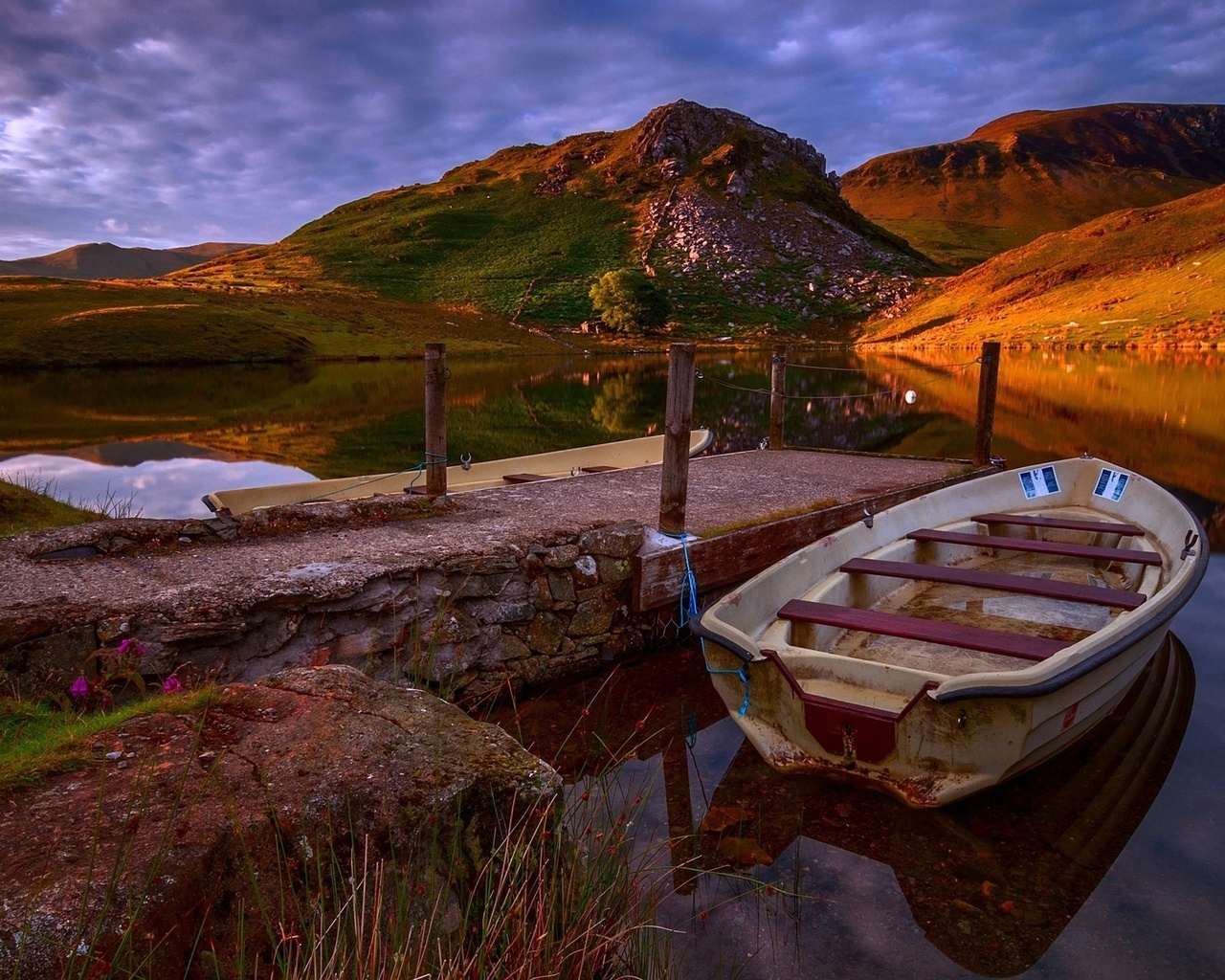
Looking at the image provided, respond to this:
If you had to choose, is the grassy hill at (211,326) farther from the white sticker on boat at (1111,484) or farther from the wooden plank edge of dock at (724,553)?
the white sticker on boat at (1111,484)

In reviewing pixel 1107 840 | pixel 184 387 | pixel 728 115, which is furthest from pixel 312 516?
pixel 728 115

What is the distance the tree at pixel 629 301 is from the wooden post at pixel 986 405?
229 feet

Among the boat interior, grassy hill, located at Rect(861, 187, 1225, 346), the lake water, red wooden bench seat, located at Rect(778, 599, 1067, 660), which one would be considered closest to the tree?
grassy hill, located at Rect(861, 187, 1225, 346)

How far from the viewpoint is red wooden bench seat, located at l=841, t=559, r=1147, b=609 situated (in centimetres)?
661

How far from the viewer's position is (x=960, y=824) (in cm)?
507

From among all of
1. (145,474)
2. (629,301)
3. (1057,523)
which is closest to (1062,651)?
(1057,523)

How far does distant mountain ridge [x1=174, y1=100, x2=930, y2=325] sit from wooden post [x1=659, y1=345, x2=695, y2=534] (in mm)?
81465

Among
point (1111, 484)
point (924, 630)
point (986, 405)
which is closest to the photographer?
point (924, 630)

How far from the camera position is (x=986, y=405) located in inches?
565

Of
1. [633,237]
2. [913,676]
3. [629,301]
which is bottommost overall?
[913,676]

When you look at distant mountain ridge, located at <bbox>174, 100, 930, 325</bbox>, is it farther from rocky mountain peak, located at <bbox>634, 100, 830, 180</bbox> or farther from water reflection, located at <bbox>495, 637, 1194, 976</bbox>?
water reflection, located at <bbox>495, 637, 1194, 976</bbox>

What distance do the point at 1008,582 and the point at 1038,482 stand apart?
4203mm

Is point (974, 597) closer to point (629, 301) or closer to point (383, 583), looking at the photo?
point (383, 583)

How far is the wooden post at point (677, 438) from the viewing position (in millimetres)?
7906
